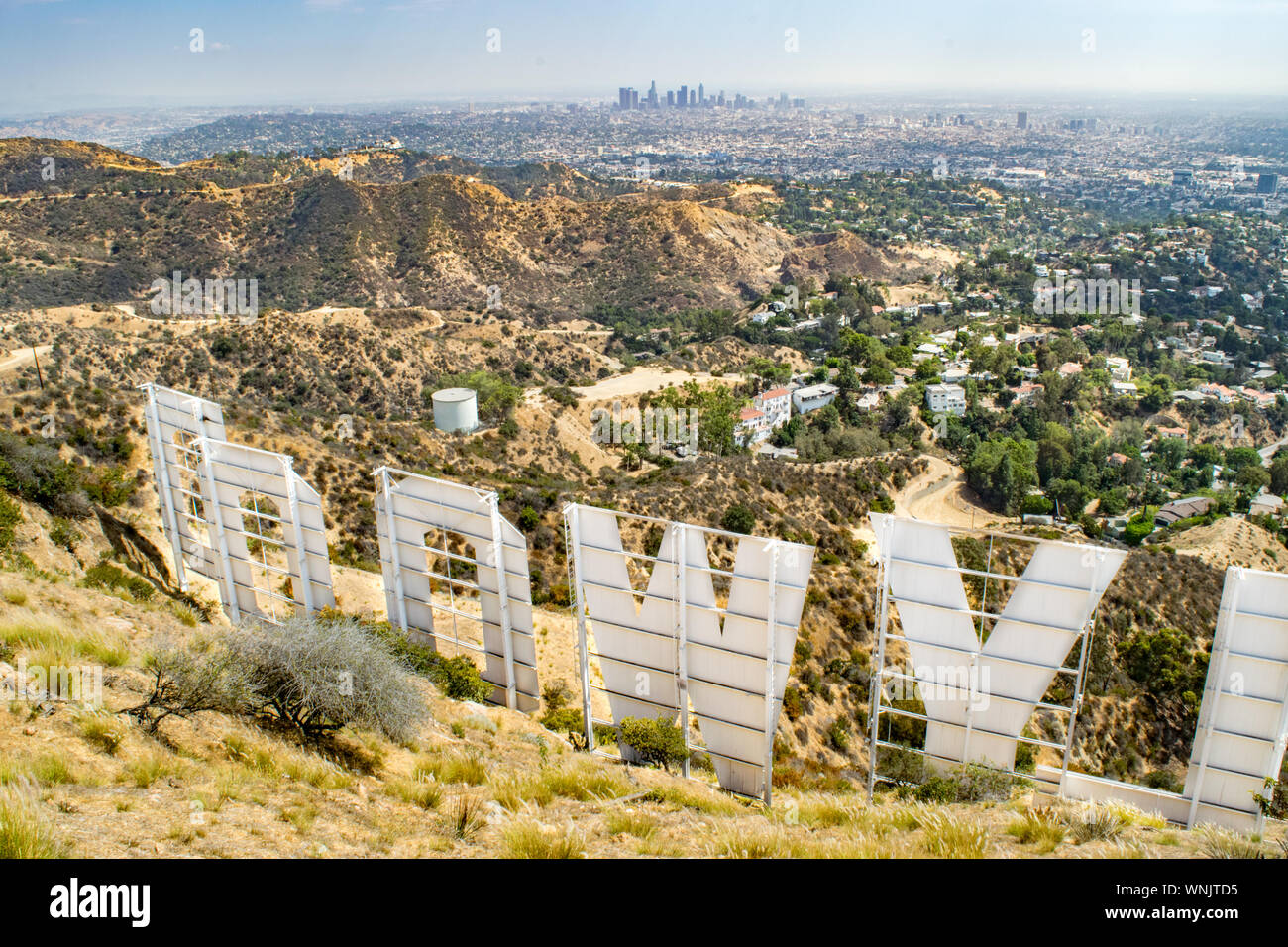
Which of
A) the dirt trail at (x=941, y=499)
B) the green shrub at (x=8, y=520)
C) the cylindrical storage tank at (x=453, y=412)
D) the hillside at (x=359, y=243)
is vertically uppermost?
the hillside at (x=359, y=243)

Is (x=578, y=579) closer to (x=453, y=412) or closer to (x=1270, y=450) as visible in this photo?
(x=453, y=412)

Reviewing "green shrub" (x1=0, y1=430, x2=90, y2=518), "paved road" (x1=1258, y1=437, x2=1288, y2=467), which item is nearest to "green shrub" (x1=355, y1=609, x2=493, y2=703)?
"green shrub" (x1=0, y1=430, x2=90, y2=518)

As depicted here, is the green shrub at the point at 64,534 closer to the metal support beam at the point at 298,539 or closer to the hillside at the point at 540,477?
the hillside at the point at 540,477

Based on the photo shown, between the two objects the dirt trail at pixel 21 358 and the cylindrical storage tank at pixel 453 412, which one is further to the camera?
the cylindrical storage tank at pixel 453 412

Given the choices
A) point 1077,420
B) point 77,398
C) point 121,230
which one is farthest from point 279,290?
point 1077,420

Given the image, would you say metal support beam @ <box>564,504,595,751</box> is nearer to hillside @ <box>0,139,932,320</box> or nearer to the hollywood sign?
the hollywood sign

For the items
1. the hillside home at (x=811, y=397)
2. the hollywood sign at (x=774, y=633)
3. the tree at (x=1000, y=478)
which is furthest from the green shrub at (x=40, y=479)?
the hillside home at (x=811, y=397)

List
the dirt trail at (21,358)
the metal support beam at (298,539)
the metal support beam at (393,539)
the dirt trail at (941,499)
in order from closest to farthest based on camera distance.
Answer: the metal support beam at (393,539)
the metal support beam at (298,539)
the dirt trail at (21,358)
the dirt trail at (941,499)
